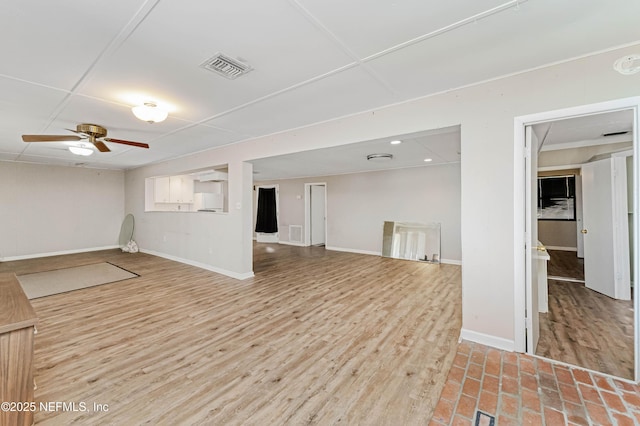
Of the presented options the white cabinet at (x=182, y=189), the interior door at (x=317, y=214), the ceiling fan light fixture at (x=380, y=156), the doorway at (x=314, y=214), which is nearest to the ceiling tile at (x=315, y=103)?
the ceiling fan light fixture at (x=380, y=156)

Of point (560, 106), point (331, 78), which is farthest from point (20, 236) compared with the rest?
point (560, 106)

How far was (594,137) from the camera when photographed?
3770 mm

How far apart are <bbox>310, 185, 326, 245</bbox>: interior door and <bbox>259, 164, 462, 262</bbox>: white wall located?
15.2 inches

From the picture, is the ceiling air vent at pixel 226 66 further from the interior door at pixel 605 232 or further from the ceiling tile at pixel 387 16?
the interior door at pixel 605 232

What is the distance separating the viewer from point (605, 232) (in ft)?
12.0

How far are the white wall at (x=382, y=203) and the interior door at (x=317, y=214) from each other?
387 millimetres

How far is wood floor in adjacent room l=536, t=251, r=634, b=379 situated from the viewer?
220 centimetres

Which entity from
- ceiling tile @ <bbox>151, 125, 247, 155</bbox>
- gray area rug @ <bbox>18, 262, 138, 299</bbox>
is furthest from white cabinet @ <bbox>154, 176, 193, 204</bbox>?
gray area rug @ <bbox>18, 262, 138, 299</bbox>

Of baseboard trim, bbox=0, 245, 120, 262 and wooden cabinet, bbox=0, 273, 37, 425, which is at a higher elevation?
wooden cabinet, bbox=0, 273, 37, 425

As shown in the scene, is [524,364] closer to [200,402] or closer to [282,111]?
[200,402]

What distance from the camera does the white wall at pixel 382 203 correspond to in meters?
6.03

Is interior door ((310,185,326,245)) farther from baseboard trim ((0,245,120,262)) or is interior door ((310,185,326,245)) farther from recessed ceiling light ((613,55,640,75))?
recessed ceiling light ((613,55,640,75))

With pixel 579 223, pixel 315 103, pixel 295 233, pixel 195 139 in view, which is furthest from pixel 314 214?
pixel 579 223

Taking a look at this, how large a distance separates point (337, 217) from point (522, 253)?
570cm
